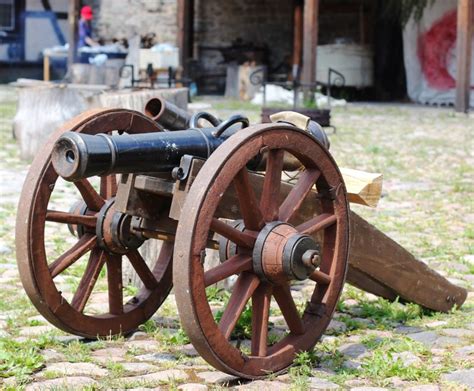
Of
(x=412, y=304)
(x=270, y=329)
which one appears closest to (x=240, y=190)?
(x=270, y=329)

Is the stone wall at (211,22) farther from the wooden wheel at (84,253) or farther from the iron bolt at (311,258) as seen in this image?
the iron bolt at (311,258)

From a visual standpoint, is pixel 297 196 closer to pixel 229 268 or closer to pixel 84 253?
pixel 229 268

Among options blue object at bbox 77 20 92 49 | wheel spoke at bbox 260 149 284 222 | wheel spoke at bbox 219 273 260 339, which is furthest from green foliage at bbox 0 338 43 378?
blue object at bbox 77 20 92 49

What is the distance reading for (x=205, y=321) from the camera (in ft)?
10.5

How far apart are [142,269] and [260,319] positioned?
31.5 inches

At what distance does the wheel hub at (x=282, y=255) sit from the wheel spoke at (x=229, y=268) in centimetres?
3

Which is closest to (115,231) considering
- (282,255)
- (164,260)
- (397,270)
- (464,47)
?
(164,260)

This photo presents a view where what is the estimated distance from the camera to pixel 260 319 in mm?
3492

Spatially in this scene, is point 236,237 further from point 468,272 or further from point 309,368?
point 468,272

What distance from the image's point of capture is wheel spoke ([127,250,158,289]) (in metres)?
4.07

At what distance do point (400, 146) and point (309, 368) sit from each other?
835 centimetres

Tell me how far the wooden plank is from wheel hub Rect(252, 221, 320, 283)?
0.58m

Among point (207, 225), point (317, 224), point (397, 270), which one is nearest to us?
point (207, 225)

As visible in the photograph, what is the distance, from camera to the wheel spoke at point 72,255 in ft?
12.4
